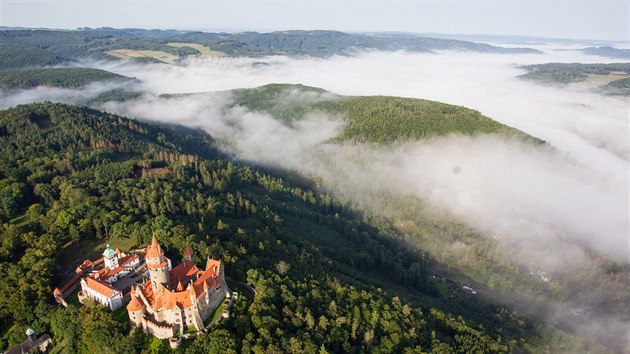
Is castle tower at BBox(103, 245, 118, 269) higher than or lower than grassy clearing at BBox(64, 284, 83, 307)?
higher

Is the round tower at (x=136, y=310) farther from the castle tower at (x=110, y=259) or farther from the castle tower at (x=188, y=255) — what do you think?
the castle tower at (x=110, y=259)

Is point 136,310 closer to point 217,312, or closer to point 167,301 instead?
point 167,301

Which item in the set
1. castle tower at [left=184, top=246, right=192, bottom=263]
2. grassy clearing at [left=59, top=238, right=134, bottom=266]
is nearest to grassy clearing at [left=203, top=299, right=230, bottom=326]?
castle tower at [left=184, top=246, right=192, bottom=263]

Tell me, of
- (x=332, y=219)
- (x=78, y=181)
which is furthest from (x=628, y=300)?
(x=78, y=181)

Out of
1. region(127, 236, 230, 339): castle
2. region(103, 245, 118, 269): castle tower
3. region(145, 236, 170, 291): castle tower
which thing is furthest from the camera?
region(103, 245, 118, 269): castle tower

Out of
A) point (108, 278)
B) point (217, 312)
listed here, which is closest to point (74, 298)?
point (108, 278)

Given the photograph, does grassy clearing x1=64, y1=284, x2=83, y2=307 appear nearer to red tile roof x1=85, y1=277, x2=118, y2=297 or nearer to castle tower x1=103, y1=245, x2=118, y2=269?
red tile roof x1=85, y1=277, x2=118, y2=297
